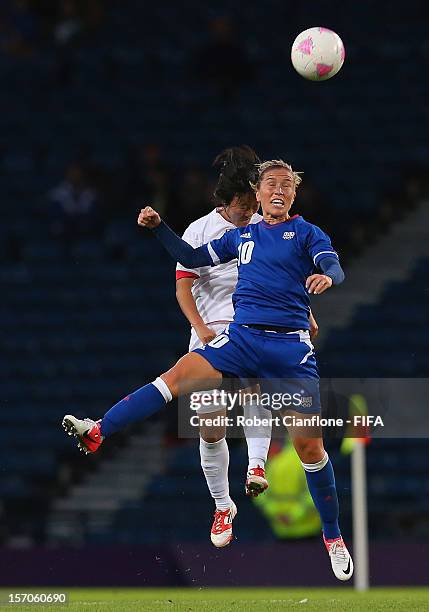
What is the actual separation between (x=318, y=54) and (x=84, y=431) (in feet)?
9.44

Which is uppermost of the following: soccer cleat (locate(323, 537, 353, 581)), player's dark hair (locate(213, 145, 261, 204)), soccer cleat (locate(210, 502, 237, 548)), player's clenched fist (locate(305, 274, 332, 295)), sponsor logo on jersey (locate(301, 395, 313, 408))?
player's dark hair (locate(213, 145, 261, 204))

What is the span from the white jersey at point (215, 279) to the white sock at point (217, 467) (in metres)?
0.80

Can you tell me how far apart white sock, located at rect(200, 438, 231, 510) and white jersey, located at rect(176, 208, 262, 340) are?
0.80 metres

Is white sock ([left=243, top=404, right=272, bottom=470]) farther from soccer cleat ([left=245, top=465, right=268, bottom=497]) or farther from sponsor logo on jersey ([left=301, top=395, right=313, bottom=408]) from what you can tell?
sponsor logo on jersey ([left=301, top=395, right=313, bottom=408])

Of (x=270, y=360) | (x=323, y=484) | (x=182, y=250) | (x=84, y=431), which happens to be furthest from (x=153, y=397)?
(x=323, y=484)

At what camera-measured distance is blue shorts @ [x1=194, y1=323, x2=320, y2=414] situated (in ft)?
27.5

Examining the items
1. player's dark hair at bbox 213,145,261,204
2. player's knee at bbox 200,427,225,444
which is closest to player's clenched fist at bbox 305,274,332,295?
player's dark hair at bbox 213,145,261,204

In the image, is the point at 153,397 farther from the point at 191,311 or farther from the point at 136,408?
the point at 191,311

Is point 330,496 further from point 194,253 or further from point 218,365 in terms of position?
point 194,253

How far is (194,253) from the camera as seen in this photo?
8820mm

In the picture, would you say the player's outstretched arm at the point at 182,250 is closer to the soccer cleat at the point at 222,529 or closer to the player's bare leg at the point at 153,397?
the player's bare leg at the point at 153,397

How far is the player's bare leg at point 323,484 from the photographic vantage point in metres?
8.52

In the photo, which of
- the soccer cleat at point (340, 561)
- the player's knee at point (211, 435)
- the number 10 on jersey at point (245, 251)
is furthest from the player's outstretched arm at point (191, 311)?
the soccer cleat at point (340, 561)

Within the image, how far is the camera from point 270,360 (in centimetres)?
841
